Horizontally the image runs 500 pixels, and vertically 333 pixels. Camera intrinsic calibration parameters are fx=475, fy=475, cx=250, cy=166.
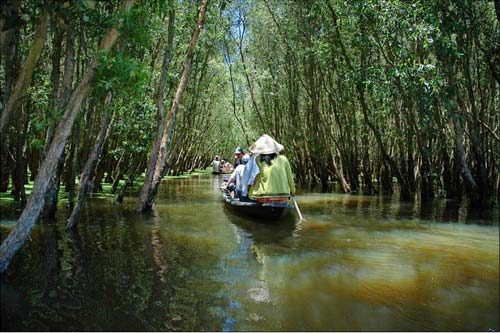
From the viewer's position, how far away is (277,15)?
901 inches

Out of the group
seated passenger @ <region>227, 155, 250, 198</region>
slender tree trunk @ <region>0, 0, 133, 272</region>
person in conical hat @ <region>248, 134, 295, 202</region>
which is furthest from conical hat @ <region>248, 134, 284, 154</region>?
slender tree trunk @ <region>0, 0, 133, 272</region>

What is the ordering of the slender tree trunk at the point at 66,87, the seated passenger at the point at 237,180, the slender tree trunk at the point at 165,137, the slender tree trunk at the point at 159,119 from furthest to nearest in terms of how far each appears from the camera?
1. the seated passenger at the point at 237,180
2. the slender tree trunk at the point at 165,137
3. the slender tree trunk at the point at 159,119
4. the slender tree trunk at the point at 66,87

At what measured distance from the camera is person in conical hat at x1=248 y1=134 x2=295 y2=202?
39.1ft

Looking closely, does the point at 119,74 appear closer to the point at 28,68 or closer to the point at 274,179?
the point at 28,68

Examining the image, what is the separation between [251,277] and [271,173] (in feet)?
17.5

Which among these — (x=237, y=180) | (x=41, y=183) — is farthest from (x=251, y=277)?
(x=237, y=180)

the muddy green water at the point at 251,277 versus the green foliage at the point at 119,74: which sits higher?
the green foliage at the point at 119,74

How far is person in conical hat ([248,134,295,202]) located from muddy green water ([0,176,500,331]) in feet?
2.55

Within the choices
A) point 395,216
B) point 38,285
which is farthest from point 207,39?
point 38,285

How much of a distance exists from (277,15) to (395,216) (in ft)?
42.3

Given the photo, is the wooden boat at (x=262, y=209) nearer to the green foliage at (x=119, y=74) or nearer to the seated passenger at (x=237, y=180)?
the seated passenger at (x=237, y=180)

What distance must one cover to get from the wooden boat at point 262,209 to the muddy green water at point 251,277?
1.20 ft

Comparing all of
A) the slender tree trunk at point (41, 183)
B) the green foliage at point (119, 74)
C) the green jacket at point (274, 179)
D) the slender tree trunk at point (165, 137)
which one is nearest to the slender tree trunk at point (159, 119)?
the slender tree trunk at point (165, 137)

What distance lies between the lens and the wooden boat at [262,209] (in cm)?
1167
